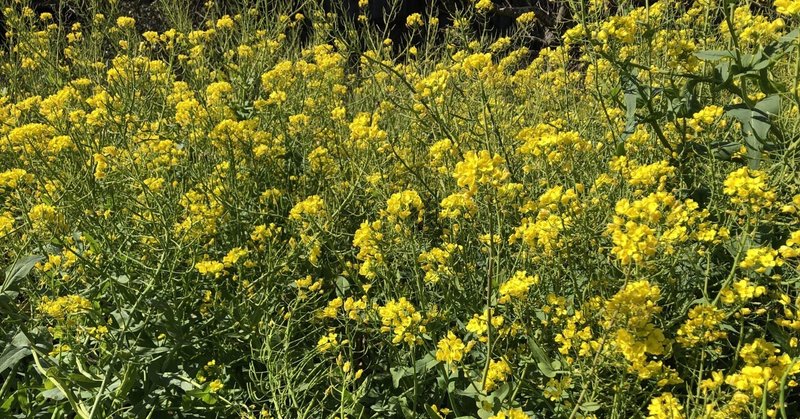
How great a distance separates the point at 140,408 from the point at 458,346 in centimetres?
90

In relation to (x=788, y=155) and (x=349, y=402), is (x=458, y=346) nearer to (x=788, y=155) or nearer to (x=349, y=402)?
(x=349, y=402)

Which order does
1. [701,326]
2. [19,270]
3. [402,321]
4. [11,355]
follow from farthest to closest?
[19,270], [11,355], [402,321], [701,326]

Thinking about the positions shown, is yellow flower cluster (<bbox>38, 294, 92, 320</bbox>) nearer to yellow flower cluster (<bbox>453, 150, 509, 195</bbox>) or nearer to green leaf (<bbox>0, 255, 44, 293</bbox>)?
green leaf (<bbox>0, 255, 44, 293</bbox>)

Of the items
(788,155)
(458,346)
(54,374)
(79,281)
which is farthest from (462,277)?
(79,281)

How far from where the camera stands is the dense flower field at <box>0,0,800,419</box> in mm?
1421

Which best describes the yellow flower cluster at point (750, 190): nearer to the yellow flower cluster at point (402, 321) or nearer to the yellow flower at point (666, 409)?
the yellow flower at point (666, 409)

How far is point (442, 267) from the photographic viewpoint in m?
1.78

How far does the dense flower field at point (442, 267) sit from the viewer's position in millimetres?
1421

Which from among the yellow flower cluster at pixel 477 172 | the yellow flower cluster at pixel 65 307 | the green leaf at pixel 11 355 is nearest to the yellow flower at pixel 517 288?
the yellow flower cluster at pixel 477 172

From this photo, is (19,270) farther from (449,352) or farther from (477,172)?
(477,172)

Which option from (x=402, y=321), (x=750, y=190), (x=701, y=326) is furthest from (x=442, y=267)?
(x=750, y=190)

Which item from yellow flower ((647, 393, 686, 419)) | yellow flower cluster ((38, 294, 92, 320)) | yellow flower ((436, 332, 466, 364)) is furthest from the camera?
yellow flower cluster ((38, 294, 92, 320))

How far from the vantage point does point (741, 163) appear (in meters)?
1.95

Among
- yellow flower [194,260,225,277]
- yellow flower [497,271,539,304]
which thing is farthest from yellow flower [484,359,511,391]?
yellow flower [194,260,225,277]
